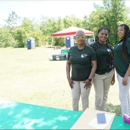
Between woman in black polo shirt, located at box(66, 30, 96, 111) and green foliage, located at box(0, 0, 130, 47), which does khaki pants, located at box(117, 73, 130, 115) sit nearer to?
woman in black polo shirt, located at box(66, 30, 96, 111)

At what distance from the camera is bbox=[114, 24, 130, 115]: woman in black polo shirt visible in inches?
99.7

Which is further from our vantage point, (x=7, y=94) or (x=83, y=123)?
(x=7, y=94)

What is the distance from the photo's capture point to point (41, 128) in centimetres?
195

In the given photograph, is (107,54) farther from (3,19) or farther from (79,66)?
(3,19)

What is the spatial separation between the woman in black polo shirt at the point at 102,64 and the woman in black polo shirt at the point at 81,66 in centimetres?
15

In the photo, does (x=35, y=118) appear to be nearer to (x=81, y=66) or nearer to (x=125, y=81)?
(x=81, y=66)

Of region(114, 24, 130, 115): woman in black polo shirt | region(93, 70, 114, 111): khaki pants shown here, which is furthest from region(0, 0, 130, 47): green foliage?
region(114, 24, 130, 115): woman in black polo shirt

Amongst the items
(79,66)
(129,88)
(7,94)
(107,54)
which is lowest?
(7,94)

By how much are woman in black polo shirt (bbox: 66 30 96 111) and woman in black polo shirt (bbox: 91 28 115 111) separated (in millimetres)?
154

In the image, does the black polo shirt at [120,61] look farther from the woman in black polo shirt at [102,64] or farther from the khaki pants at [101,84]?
the khaki pants at [101,84]

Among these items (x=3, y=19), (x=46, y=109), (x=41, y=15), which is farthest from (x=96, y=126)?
(x=41, y=15)

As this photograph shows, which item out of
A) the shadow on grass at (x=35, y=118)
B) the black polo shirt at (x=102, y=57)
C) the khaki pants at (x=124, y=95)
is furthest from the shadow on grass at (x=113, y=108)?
the shadow on grass at (x=35, y=118)

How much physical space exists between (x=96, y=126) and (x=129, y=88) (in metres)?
1.16

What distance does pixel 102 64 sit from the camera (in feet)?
9.50
